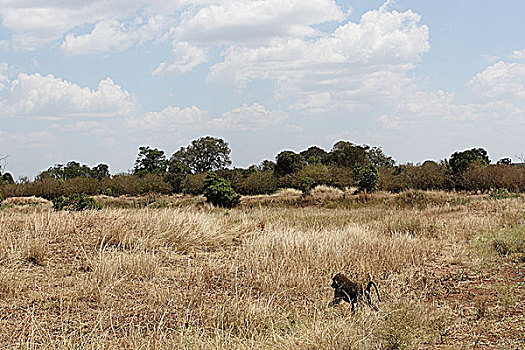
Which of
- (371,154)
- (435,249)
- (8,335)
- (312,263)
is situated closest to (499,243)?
(435,249)

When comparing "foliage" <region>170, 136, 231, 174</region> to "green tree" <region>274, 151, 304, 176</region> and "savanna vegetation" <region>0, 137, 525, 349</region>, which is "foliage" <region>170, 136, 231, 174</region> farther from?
"savanna vegetation" <region>0, 137, 525, 349</region>

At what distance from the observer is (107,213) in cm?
1036

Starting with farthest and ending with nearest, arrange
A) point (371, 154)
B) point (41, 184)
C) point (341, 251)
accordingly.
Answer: point (371, 154) < point (41, 184) < point (341, 251)

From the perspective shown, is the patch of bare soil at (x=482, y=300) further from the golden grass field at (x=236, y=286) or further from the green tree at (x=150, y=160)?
the green tree at (x=150, y=160)

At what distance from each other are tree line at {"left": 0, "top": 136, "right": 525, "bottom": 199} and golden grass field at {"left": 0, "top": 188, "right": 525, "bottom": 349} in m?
18.0

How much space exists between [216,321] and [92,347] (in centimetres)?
153

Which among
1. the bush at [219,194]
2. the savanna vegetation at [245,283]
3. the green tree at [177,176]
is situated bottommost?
the savanna vegetation at [245,283]

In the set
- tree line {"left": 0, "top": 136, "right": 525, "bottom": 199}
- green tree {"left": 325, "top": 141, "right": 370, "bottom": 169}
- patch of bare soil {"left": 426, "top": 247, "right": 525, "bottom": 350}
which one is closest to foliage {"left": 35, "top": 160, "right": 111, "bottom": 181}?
tree line {"left": 0, "top": 136, "right": 525, "bottom": 199}

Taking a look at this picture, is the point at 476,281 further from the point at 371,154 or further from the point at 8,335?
the point at 371,154

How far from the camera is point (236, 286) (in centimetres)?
648

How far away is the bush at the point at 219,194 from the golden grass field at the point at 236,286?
53.2 feet

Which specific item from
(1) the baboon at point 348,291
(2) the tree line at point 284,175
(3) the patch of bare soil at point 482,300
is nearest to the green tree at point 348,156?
(2) the tree line at point 284,175

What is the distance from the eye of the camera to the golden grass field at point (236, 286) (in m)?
4.91

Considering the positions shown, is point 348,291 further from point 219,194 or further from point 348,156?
point 348,156
